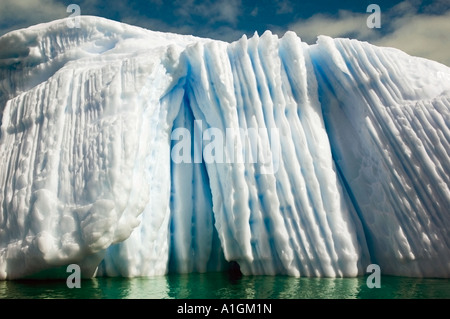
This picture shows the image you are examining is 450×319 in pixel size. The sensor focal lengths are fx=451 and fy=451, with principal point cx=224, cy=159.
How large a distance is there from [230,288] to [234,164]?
64.1 inches

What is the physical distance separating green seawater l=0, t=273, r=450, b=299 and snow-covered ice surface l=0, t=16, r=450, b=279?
29 centimetres

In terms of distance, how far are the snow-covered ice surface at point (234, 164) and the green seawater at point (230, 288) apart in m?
0.29

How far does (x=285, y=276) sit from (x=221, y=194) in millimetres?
1213

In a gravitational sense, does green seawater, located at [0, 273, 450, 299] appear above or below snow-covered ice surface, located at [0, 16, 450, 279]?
below

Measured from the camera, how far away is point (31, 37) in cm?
677

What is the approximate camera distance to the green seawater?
374 cm

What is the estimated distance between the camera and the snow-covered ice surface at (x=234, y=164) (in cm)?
474

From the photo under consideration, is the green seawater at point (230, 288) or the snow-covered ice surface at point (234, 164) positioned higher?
the snow-covered ice surface at point (234, 164)

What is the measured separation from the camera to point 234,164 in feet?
17.5

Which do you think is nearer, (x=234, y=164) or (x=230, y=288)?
(x=230, y=288)

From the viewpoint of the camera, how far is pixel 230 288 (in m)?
4.18

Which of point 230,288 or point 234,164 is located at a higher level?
point 234,164

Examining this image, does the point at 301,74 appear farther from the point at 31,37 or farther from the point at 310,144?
the point at 31,37

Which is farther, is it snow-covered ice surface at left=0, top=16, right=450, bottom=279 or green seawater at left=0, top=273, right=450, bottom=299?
snow-covered ice surface at left=0, top=16, right=450, bottom=279
